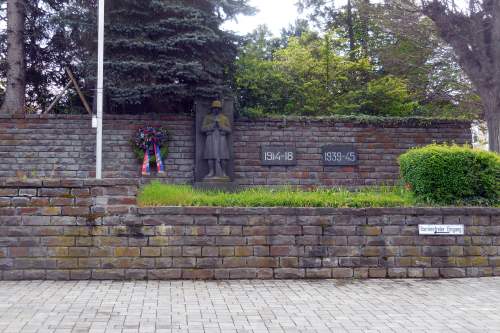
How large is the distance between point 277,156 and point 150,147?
347 centimetres

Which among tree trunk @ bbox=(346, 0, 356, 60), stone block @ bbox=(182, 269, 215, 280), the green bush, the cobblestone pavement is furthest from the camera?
tree trunk @ bbox=(346, 0, 356, 60)

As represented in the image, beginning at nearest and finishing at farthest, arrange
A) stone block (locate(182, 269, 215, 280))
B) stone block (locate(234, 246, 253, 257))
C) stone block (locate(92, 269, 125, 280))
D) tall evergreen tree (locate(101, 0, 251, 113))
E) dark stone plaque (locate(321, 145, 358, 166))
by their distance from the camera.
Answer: stone block (locate(92, 269, 125, 280))
stone block (locate(182, 269, 215, 280))
stone block (locate(234, 246, 253, 257))
tall evergreen tree (locate(101, 0, 251, 113))
dark stone plaque (locate(321, 145, 358, 166))

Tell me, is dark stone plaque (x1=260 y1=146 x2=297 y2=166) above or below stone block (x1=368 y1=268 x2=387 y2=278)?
above

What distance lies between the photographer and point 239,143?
1426 cm

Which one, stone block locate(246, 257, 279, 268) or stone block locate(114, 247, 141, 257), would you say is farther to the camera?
stone block locate(246, 257, 279, 268)

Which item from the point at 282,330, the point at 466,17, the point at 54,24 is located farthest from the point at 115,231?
the point at 466,17

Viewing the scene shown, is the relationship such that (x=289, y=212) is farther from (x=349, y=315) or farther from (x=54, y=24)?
(x=54, y=24)

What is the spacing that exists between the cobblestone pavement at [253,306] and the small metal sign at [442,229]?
751mm

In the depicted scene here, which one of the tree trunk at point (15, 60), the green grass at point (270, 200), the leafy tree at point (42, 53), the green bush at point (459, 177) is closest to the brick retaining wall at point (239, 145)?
the tree trunk at point (15, 60)

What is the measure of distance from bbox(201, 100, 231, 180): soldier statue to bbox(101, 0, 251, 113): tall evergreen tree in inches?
37.1

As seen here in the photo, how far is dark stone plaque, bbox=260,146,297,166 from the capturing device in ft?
46.8

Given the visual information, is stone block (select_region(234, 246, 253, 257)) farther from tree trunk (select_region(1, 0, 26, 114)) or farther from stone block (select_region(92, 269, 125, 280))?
tree trunk (select_region(1, 0, 26, 114))

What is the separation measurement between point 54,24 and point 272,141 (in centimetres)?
754

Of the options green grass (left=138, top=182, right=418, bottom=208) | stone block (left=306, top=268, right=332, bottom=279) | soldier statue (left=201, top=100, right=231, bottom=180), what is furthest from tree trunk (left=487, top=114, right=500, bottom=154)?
stone block (left=306, top=268, right=332, bottom=279)
